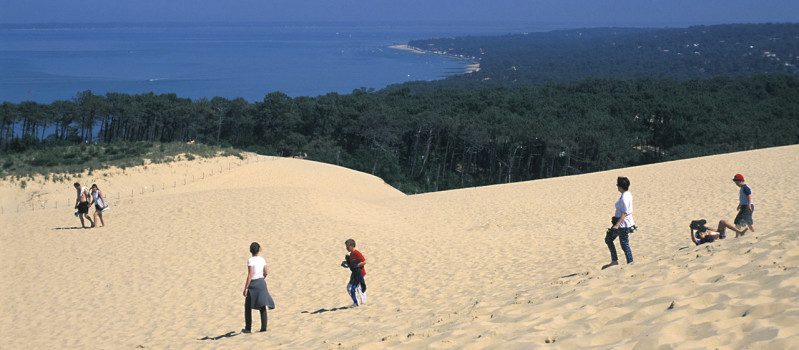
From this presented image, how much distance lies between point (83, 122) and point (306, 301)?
58.0 metres

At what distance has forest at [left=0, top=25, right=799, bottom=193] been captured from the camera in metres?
48.8

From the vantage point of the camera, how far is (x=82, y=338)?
962 centimetres

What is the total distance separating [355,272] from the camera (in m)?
9.50

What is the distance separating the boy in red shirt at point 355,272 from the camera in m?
9.34

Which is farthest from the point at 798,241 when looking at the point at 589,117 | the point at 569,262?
the point at 589,117

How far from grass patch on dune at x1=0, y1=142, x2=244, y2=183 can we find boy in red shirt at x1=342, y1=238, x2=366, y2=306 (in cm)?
2788

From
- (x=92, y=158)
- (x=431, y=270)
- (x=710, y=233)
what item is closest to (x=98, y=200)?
(x=431, y=270)

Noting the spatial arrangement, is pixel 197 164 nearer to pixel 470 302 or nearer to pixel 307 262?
pixel 307 262

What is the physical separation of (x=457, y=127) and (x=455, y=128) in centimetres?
31

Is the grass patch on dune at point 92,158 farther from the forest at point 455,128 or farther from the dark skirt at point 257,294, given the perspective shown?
the dark skirt at point 257,294

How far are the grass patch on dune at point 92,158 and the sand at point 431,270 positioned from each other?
13.7 metres

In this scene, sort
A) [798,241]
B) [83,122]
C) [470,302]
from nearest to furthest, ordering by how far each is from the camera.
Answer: [798,241] → [470,302] → [83,122]

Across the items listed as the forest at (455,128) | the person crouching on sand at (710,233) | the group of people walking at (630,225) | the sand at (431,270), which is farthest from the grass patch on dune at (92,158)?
the person crouching on sand at (710,233)

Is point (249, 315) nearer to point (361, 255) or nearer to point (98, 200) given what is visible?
point (361, 255)
